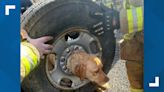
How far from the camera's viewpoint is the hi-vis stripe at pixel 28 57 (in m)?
1.73

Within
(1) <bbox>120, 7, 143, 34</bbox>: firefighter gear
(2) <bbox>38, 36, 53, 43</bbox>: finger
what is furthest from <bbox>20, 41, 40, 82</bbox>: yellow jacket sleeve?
(1) <bbox>120, 7, 143, 34</bbox>: firefighter gear

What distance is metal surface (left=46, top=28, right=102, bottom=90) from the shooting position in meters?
1.96

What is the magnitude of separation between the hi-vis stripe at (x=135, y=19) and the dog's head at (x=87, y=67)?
20 cm

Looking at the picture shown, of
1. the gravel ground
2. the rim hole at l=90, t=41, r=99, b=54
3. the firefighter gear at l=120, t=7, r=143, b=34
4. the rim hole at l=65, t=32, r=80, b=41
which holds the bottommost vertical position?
the gravel ground

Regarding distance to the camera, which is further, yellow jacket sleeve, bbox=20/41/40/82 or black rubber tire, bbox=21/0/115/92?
black rubber tire, bbox=21/0/115/92

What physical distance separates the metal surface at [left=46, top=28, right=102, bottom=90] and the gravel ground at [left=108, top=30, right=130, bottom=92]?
0.17 meters

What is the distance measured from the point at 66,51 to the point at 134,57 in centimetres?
31

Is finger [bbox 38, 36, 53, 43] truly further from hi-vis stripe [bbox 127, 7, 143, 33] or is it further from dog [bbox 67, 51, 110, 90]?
hi-vis stripe [bbox 127, 7, 143, 33]

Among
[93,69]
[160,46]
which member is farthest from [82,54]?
[160,46]

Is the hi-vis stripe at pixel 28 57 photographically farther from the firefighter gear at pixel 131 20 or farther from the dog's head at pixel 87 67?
the firefighter gear at pixel 131 20

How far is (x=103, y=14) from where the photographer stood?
2.02 metres

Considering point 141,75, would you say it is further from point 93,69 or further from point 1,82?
point 1,82

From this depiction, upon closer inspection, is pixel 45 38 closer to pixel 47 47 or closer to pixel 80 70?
pixel 47 47

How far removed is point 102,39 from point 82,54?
0.43ft
